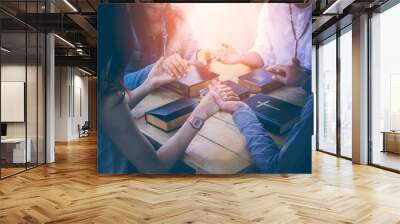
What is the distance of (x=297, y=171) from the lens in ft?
21.6

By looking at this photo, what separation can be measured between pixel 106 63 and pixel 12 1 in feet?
6.68

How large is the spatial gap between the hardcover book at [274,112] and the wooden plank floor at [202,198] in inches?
35.4

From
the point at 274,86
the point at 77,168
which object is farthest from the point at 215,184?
the point at 77,168

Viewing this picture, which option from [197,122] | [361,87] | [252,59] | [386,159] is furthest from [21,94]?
[386,159]

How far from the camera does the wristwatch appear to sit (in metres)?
6.54

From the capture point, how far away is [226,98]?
21.4ft

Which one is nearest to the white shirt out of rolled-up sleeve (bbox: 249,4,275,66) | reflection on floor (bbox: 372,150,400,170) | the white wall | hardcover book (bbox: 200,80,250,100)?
rolled-up sleeve (bbox: 249,4,275,66)

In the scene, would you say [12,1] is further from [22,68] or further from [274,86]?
[274,86]

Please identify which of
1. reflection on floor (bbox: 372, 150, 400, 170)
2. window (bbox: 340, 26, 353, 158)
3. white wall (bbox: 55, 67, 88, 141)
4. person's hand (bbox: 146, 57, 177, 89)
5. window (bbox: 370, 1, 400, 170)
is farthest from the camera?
white wall (bbox: 55, 67, 88, 141)

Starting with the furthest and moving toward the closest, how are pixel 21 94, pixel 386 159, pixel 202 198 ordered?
pixel 386 159
pixel 21 94
pixel 202 198

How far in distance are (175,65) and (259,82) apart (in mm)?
1490

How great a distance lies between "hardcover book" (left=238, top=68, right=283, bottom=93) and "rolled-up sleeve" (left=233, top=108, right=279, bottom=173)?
1.33 ft

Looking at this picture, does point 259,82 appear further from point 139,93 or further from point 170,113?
point 139,93

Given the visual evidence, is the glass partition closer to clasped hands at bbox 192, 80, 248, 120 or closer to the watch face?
the watch face
